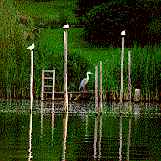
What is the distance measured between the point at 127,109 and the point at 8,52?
1018 cm

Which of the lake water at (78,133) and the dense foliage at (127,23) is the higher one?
the dense foliage at (127,23)

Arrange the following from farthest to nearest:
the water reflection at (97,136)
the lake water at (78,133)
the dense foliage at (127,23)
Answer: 1. the dense foliage at (127,23)
2. the water reflection at (97,136)
3. the lake water at (78,133)

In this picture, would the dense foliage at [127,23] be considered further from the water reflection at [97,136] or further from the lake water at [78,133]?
the water reflection at [97,136]

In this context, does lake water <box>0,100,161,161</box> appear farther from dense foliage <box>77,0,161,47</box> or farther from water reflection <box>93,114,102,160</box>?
dense foliage <box>77,0,161,47</box>

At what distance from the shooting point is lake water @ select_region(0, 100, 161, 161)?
23703 mm

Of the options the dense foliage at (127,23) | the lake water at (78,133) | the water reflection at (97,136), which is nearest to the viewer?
the lake water at (78,133)

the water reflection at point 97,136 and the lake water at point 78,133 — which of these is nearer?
the lake water at point 78,133

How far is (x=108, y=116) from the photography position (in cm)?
3981

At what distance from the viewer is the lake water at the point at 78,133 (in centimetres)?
2370

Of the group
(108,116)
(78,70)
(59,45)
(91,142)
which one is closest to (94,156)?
(91,142)

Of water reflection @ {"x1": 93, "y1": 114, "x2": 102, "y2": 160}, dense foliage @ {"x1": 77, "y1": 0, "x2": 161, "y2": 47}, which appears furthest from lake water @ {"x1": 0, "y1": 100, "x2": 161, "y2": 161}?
dense foliage @ {"x1": 77, "y1": 0, "x2": 161, "y2": 47}

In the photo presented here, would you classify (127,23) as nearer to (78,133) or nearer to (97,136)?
(78,133)

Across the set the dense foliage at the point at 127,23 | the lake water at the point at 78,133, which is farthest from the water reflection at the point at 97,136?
the dense foliage at the point at 127,23

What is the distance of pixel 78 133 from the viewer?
1200 inches
